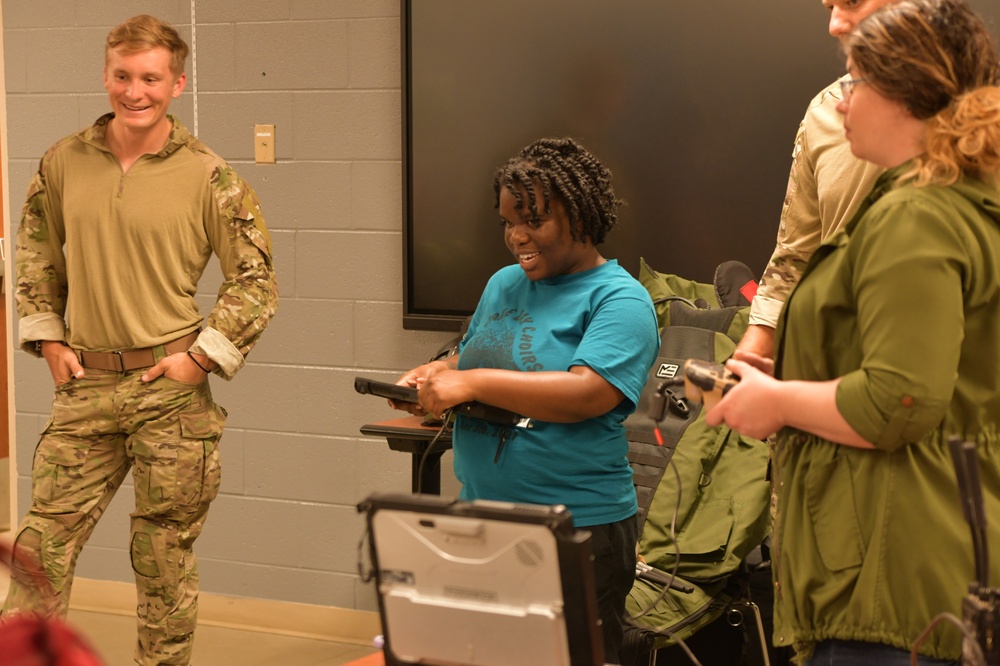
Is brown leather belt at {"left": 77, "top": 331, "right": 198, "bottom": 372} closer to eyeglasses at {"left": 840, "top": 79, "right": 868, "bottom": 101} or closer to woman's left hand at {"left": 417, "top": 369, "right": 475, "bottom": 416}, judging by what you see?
woman's left hand at {"left": 417, "top": 369, "right": 475, "bottom": 416}

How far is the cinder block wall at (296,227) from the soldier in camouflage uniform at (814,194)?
166cm

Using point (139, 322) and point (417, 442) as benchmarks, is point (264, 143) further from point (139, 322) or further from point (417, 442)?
point (417, 442)

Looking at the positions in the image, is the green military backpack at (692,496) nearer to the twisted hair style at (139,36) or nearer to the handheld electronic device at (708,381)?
the handheld electronic device at (708,381)

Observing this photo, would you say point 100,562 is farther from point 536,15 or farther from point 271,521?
point 536,15

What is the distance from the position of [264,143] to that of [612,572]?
220 cm

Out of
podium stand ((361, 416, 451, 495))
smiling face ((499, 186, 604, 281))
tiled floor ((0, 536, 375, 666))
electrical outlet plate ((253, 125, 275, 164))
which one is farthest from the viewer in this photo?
electrical outlet plate ((253, 125, 275, 164))

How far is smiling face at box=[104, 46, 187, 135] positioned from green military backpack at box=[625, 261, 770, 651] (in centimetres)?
137

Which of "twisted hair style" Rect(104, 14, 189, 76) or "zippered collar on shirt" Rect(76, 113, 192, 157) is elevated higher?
"twisted hair style" Rect(104, 14, 189, 76)

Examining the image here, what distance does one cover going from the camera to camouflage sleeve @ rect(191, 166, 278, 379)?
271cm

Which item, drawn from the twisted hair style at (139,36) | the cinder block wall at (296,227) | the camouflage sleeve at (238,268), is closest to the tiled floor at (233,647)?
the cinder block wall at (296,227)

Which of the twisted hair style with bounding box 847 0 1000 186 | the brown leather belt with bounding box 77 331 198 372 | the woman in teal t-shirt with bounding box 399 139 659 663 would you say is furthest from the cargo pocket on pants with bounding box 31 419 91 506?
the twisted hair style with bounding box 847 0 1000 186

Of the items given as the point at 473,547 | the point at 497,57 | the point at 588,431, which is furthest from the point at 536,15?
the point at 473,547

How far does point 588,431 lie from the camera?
76.2 inches

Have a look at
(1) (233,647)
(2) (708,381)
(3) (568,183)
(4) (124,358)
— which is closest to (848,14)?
(3) (568,183)
